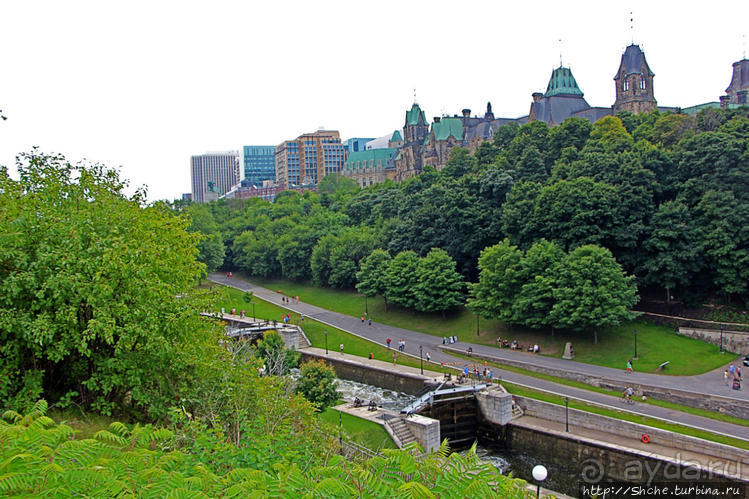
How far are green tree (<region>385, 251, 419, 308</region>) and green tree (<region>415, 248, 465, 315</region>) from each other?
27.0 inches

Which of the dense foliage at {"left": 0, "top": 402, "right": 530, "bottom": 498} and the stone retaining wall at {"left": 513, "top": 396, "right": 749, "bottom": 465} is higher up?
the dense foliage at {"left": 0, "top": 402, "right": 530, "bottom": 498}

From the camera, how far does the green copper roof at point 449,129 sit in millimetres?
115562

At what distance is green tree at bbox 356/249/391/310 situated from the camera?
50716 millimetres

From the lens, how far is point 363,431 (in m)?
25.3

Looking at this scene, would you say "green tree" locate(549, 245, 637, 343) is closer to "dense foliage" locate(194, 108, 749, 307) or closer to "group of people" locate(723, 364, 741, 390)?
"dense foliage" locate(194, 108, 749, 307)

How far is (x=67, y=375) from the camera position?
15.4 m

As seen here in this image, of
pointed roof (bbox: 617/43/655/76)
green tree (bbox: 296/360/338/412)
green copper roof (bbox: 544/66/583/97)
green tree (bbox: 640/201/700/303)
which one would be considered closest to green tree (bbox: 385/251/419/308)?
green tree (bbox: 640/201/700/303)

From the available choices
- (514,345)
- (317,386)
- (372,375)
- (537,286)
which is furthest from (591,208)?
(317,386)

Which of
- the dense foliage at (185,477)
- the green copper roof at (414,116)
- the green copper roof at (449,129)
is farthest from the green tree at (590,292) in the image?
the green copper roof at (414,116)

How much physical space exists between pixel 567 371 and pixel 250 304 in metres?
35.7

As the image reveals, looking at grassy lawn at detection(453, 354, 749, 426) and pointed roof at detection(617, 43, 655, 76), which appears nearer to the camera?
grassy lawn at detection(453, 354, 749, 426)

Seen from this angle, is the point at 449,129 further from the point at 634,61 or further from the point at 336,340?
the point at 336,340

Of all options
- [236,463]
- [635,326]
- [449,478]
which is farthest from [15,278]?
[635,326]

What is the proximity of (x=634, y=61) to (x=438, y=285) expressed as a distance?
66383mm
